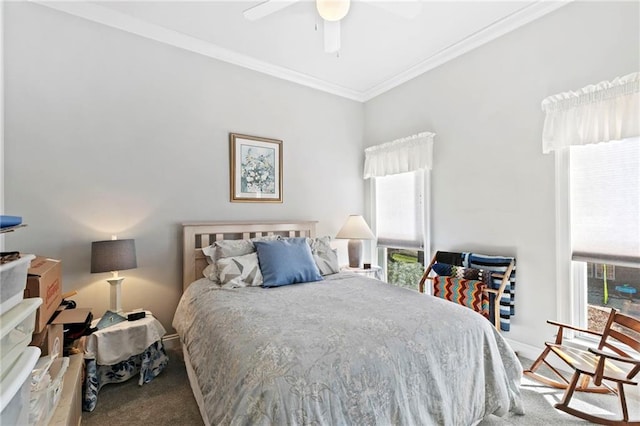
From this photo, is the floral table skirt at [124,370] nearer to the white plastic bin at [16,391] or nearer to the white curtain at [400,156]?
the white plastic bin at [16,391]

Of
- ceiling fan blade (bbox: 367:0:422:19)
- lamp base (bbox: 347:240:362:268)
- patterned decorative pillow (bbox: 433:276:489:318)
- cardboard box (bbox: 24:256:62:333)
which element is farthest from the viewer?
lamp base (bbox: 347:240:362:268)

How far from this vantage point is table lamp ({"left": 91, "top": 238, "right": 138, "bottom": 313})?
2.23 metres

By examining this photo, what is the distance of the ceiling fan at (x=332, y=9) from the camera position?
5.91 feet

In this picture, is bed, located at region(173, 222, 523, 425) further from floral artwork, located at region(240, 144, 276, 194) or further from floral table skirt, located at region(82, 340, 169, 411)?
floral artwork, located at region(240, 144, 276, 194)

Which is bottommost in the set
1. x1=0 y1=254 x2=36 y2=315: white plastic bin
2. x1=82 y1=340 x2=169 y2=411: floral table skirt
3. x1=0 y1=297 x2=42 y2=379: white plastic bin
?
x1=82 y1=340 x2=169 y2=411: floral table skirt

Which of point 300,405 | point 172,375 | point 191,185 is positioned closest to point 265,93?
point 191,185

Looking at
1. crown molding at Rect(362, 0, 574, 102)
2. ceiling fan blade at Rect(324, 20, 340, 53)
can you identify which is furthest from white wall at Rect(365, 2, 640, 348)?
ceiling fan blade at Rect(324, 20, 340, 53)

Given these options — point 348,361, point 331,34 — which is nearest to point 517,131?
point 331,34

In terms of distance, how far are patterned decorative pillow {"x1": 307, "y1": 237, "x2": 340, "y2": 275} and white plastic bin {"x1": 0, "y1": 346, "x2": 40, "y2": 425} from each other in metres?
2.19

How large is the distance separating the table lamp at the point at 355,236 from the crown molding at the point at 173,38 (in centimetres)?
182

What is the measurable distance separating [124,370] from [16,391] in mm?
1916

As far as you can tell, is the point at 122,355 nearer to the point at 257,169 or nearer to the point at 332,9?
the point at 257,169

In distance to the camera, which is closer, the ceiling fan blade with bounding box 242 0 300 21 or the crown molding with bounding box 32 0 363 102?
the ceiling fan blade with bounding box 242 0 300 21

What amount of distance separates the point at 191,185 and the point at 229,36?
4.95 feet
